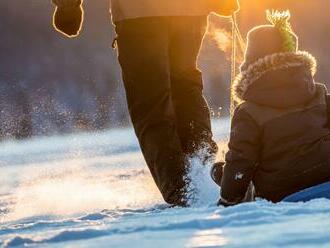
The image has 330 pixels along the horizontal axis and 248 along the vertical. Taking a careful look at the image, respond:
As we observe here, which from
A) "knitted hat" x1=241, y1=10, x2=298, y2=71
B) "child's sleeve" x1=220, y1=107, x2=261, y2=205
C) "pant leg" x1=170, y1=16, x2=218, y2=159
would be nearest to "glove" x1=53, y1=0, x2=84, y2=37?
"pant leg" x1=170, y1=16, x2=218, y2=159

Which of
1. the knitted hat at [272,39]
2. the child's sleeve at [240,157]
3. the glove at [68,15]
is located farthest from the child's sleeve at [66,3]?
the child's sleeve at [240,157]

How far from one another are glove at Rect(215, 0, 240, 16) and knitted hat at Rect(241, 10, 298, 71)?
319 mm

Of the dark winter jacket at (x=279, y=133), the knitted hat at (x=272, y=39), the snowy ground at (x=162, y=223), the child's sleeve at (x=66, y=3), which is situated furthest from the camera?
the child's sleeve at (x=66, y=3)

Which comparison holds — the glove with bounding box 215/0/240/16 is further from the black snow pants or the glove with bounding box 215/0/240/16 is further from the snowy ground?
the snowy ground

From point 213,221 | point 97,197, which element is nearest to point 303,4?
point 97,197

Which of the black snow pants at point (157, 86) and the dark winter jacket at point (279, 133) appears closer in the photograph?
the dark winter jacket at point (279, 133)

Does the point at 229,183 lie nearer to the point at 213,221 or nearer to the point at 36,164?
the point at 213,221

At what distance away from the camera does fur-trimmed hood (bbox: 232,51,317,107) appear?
315 centimetres

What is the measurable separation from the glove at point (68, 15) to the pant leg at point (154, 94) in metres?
0.23

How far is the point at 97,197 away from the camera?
4773 millimetres

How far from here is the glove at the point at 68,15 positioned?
3.54 meters

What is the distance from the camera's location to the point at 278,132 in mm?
3121

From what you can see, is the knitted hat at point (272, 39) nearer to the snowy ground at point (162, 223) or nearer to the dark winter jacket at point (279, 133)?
the dark winter jacket at point (279, 133)

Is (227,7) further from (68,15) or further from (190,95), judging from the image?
(68,15)
